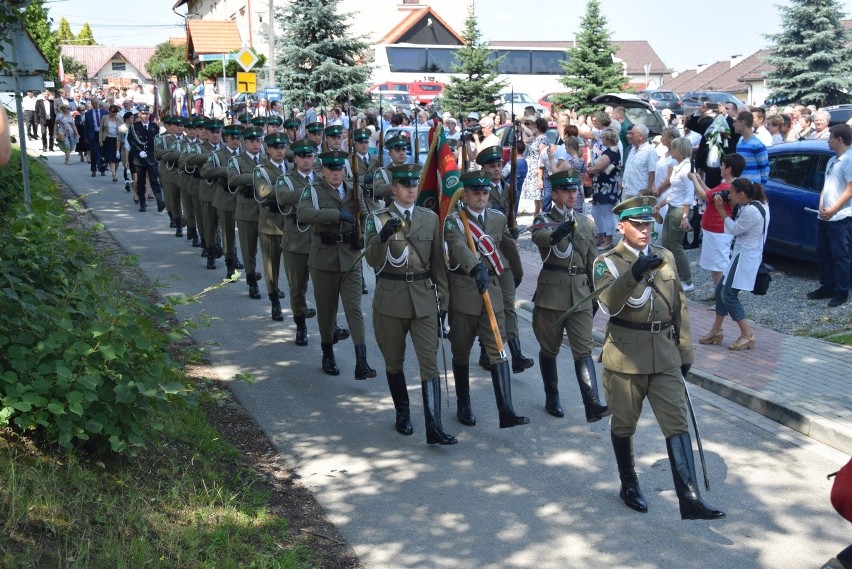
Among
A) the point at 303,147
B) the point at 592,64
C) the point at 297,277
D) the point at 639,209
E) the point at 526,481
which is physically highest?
the point at 592,64

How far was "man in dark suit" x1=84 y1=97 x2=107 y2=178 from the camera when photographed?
2567cm

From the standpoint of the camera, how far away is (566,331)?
319 inches

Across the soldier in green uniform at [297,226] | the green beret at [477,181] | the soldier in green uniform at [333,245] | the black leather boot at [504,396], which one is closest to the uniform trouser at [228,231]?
the soldier in green uniform at [297,226]

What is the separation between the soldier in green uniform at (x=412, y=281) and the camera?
7.52m

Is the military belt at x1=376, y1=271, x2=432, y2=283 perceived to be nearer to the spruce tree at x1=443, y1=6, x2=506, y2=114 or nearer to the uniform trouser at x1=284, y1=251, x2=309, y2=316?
the uniform trouser at x1=284, y1=251, x2=309, y2=316

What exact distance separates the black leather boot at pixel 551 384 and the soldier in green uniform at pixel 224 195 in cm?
612

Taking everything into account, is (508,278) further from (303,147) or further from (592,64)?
(592,64)

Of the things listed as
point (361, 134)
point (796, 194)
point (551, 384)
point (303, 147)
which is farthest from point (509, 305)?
point (796, 194)

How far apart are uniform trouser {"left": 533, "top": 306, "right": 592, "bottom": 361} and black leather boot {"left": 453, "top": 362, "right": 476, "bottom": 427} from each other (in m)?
0.67

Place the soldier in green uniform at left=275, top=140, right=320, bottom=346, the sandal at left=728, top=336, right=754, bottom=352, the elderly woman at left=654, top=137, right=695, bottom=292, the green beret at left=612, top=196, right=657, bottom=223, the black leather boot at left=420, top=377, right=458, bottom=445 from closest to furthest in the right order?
the green beret at left=612, top=196, right=657, bottom=223
the black leather boot at left=420, top=377, right=458, bottom=445
the sandal at left=728, top=336, right=754, bottom=352
the soldier in green uniform at left=275, top=140, right=320, bottom=346
the elderly woman at left=654, top=137, right=695, bottom=292

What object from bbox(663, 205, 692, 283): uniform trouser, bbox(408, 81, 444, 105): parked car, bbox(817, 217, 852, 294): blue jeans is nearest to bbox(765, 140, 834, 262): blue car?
bbox(817, 217, 852, 294): blue jeans

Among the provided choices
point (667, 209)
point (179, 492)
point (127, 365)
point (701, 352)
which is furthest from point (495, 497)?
point (667, 209)

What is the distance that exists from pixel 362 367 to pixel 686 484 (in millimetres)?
3763

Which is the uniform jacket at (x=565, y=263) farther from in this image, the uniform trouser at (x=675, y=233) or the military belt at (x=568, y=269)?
the uniform trouser at (x=675, y=233)
